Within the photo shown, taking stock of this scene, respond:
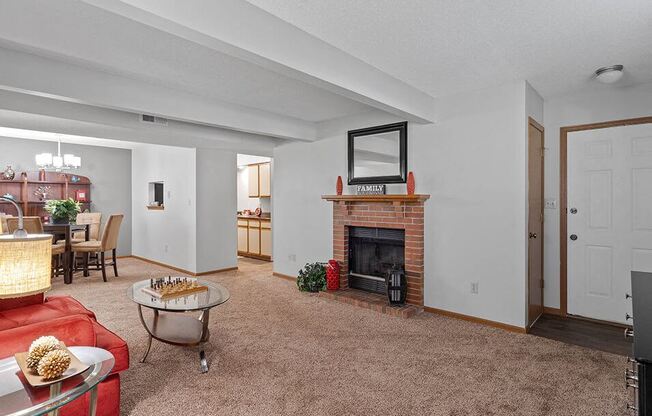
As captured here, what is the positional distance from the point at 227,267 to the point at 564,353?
510 centimetres

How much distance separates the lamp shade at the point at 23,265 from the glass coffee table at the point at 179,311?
1072 mm

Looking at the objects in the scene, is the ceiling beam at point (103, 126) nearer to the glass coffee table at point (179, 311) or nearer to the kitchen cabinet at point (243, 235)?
the glass coffee table at point (179, 311)

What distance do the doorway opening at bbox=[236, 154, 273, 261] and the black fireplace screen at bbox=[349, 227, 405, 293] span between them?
2.95 m

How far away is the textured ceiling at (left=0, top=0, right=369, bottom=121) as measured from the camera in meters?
2.20

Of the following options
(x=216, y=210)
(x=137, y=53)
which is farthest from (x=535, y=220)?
(x=216, y=210)

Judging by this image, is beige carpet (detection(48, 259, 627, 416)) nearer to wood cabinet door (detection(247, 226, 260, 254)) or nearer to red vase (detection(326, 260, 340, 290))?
red vase (detection(326, 260, 340, 290))

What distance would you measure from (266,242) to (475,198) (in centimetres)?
476

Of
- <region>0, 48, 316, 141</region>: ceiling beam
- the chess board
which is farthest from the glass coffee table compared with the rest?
<region>0, 48, 316, 141</region>: ceiling beam

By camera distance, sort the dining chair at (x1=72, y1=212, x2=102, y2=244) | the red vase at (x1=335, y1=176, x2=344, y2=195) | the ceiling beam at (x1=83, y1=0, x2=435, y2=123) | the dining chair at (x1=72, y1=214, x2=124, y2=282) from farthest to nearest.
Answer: the dining chair at (x1=72, y1=212, x2=102, y2=244) < the dining chair at (x1=72, y1=214, x2=124, y2=282) < the red vase at (x1=335, y1=176, x2=344, y2=195) < the ceiling beam at (x1=83, y1=0, x2=435, y2=123)

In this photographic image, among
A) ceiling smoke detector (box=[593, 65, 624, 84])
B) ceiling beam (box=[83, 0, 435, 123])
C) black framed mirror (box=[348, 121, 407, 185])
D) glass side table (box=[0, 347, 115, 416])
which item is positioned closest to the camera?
glass side table (box=[0, 347, 115, 416])

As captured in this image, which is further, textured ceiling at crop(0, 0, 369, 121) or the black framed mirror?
the black framed mirror

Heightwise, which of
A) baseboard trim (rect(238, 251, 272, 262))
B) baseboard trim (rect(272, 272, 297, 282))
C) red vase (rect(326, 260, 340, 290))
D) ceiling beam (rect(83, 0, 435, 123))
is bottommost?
baseboard trim (rect(272, 272, 297, 282))

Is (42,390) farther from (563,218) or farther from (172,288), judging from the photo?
Answer: (563,218)

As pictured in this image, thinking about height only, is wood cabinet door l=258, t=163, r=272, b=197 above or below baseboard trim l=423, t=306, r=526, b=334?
above
